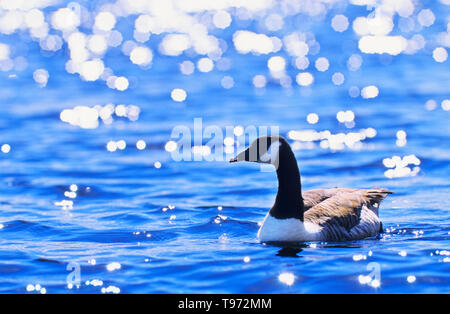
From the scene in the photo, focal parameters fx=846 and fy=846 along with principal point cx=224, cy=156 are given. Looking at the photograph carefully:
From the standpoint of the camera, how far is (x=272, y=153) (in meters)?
12.4

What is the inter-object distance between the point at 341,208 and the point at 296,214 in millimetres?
1100

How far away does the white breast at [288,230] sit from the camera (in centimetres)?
1231

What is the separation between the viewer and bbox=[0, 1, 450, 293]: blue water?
36.5ft

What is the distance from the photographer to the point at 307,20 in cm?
3694

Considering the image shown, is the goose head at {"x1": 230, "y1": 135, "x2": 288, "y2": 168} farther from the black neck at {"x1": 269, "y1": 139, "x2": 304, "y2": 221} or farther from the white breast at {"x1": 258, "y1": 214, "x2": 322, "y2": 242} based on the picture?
the white breast at {"x1": 258, "y1": 214, "x2": 322, "y2": 242}

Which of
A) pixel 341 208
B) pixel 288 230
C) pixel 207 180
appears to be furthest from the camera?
pixel 207 180

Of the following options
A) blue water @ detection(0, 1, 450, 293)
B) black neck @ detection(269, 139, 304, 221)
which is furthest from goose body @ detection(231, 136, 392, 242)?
blue water @ detection(0, 1, 450, 293)

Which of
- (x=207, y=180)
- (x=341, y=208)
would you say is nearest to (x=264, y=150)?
(x=341, y=208)

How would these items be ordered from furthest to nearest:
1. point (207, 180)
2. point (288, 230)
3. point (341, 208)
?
point (207, 180) < point (341, 208) < point (288, 230)

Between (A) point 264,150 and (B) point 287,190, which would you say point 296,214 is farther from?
(A) point 264,150

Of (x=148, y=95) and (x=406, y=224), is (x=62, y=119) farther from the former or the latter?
(x=406, y=224)

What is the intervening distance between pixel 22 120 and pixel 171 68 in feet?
25.9

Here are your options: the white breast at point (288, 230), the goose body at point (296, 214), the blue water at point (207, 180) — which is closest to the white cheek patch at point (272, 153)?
the goose body at point (296, 214)

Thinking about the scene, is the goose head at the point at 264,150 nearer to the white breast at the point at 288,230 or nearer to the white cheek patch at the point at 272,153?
the white cheek patch at the point at 272,153
